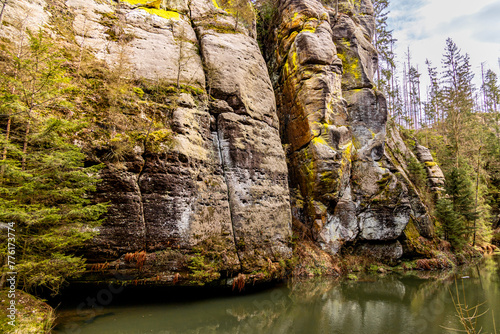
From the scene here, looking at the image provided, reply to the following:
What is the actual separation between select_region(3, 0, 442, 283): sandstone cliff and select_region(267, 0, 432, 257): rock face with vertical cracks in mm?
68

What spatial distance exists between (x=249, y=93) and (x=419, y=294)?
35.6 ft

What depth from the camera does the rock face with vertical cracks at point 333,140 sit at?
13.8m

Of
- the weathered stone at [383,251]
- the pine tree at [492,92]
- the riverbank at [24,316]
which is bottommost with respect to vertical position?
the weathered stone at [383,251]

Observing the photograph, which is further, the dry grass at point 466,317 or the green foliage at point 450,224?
the green foliage at point 450,224

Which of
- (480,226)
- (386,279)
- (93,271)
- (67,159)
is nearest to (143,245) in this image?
(93,271)

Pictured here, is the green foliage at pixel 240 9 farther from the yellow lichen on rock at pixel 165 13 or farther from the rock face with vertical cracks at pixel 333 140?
the rock face with vertical cracks at pixel 333 140

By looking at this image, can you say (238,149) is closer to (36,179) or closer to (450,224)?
(36,179)

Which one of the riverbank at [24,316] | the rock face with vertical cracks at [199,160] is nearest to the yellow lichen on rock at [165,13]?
the rock face with vertical cracks at [199,160]

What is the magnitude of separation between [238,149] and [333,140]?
6877mm

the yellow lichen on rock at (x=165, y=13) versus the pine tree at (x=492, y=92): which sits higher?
the pine tree at (x=492, y=92)

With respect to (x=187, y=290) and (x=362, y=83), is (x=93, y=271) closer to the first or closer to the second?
(x=187, y=290)

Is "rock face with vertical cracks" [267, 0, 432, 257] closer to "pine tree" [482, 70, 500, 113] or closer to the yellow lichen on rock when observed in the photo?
the yellow lichen on rock

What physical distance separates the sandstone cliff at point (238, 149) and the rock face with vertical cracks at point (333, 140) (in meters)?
0.07

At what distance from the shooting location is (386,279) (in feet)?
40.8
